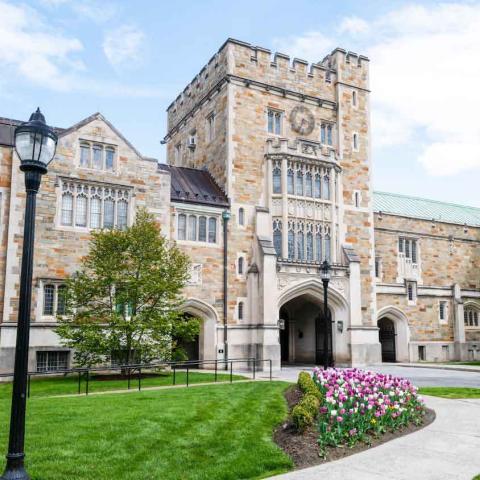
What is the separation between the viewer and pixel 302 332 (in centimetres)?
3238

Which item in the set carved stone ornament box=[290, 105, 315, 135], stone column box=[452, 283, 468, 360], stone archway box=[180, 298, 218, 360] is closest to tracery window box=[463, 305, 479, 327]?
stone column box=[452, 283, 468, 360]

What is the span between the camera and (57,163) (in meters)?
22.9

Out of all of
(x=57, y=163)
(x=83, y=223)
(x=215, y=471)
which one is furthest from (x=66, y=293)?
(x=215, y=471)

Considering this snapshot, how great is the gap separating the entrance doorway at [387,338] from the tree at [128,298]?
57.3ft

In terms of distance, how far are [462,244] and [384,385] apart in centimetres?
2955

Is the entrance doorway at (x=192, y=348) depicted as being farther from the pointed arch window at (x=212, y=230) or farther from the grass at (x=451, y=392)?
the grass at (x=451, y=392)

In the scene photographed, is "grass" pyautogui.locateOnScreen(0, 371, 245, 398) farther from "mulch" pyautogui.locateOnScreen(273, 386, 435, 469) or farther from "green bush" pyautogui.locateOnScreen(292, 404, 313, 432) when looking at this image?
"green bush" pyautogui.locateOnScreen(292, 404, 313, 432)

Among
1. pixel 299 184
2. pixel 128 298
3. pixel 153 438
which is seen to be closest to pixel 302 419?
pixel 153 438

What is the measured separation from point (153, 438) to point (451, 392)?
10.3 m

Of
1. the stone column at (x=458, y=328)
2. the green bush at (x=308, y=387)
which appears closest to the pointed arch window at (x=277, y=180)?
the stone column at (x=458, y=328)

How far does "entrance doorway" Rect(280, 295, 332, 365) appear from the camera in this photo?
103 ft

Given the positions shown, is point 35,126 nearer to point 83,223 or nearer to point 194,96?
point 83,223

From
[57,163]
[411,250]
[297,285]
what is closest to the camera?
[57,163]

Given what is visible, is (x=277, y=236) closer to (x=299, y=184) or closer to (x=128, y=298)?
(x=299, y=184)
